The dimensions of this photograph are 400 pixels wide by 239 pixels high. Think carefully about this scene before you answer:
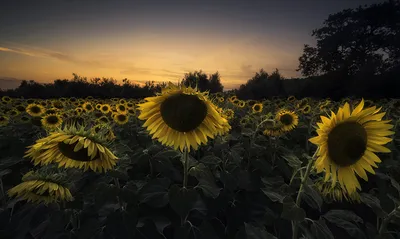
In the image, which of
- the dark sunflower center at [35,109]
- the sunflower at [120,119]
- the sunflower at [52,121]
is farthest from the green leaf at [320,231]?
the dark sunflower center at [35,109]

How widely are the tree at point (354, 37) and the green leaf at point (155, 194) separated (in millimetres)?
33355

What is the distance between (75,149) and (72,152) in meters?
0.27

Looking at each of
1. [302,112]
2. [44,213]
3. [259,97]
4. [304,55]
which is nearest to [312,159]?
[44,213]

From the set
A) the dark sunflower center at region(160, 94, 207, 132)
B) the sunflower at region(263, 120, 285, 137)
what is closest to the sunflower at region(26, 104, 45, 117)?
the sunflower at region(263, 120, 285, 137)

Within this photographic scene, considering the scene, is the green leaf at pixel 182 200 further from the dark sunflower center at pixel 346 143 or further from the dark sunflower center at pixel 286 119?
the dark sunflower center at pixel 286 119

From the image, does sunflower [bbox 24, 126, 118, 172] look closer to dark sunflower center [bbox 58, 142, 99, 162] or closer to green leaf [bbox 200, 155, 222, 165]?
dark sunflower center [bbox 58, 142, 99, 162]

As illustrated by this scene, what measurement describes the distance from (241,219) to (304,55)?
35393mm

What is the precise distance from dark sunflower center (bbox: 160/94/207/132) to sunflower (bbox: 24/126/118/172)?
24.2 inches

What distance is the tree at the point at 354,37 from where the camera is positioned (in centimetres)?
3178

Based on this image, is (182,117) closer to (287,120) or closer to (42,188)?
(42,188)

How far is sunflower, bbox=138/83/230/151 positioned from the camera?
2.42 m

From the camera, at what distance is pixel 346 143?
195cm

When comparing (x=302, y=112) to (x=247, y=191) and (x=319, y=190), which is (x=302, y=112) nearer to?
(x=247, y=191)

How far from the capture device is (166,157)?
124 inches
